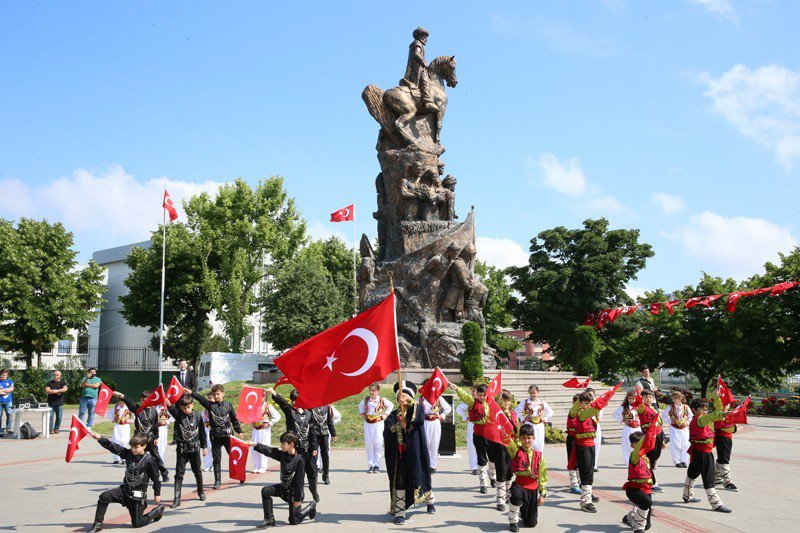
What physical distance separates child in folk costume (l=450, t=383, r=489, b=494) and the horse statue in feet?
62.5

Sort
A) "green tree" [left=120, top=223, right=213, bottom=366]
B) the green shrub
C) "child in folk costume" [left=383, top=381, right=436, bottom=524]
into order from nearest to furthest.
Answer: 1. "child in folk costume" [left=383, top=381, right=436, bottom=524]
2. the green shrub
3. "green tree" [left=120, top=223, right=213, bottom=366]

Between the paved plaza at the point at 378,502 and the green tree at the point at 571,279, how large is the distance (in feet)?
91.6

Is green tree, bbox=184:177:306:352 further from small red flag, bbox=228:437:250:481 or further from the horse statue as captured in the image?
small red flag, bbox=228:437:250:481

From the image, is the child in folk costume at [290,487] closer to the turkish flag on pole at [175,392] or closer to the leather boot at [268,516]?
the leather boot at [268,516]

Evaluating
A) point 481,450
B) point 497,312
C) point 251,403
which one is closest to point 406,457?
point 481,450

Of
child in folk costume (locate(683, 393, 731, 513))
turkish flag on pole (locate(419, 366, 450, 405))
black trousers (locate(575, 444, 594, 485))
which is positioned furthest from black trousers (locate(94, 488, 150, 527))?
child in folk costume (locate(683, 393, 731, 513))

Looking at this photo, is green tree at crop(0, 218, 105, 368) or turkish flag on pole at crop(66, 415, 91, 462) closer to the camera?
turkish flag on pole at crop(66, 415, 91, 462)

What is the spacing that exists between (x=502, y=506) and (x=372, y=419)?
15.0 ft

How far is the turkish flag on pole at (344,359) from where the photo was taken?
9.42 m

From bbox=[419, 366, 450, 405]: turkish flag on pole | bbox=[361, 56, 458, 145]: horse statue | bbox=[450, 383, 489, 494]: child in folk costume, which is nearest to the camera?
bbox=[450, 383, 489, 494]: child in folk costume

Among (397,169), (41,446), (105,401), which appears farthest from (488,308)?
(105,401)

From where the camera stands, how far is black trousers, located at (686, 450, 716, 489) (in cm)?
1067

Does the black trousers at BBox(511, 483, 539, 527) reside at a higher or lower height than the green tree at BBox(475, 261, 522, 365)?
lower

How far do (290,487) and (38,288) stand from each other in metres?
35.1
